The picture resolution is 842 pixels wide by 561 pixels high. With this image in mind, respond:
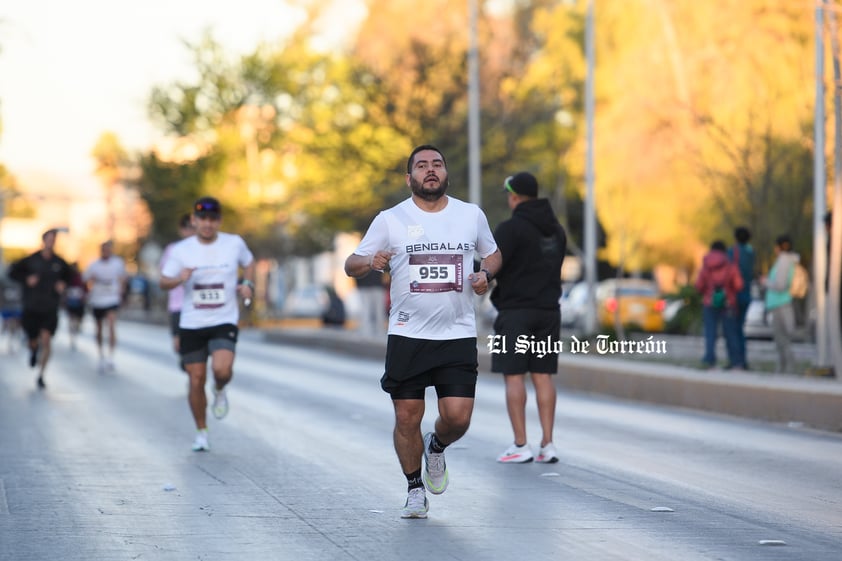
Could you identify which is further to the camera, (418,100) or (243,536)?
(418,100)

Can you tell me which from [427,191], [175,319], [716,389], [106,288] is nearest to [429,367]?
[427,191]

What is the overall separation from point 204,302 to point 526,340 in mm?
2658

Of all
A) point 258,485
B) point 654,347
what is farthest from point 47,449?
point 654,347

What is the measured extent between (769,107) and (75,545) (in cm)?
2423

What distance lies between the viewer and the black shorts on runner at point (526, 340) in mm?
11555

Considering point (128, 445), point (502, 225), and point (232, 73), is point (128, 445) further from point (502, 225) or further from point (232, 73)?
point (232, 73)

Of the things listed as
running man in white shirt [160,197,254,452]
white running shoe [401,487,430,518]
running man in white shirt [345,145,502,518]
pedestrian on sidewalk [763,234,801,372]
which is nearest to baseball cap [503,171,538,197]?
running man in white shirt [160,197,254,452]

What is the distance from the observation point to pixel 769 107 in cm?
3033

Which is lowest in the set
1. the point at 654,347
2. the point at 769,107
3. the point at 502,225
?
the point at 654,347

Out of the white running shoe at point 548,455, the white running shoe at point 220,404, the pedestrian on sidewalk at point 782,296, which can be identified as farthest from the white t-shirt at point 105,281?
the white running shoe at point 548,455

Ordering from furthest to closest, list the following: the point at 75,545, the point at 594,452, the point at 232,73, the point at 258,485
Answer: the point at 232,73, the point at 594,452, the point at 258,485, the point at 75,545

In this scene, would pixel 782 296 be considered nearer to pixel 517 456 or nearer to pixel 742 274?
pixel 742 274

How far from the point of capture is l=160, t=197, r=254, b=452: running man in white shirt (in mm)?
12609

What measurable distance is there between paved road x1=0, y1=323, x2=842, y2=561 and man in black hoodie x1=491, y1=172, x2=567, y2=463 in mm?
416
